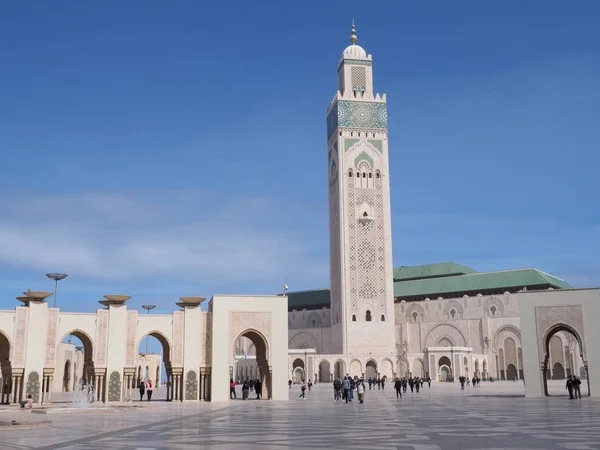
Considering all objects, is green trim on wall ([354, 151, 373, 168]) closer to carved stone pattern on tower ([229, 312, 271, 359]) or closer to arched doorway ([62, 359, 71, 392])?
arched doorway ([62, 359, 71, 392])

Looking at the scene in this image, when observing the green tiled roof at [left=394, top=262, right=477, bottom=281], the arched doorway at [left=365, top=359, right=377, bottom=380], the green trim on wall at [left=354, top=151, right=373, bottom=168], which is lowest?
the arched doorway at [left=365, top=359, right=377, bottom=380]

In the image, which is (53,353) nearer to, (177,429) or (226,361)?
(226,361)

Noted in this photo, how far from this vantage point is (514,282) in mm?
51000

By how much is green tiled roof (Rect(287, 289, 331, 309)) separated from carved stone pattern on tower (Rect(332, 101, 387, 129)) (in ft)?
49.6

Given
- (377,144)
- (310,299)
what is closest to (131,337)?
(377,144)

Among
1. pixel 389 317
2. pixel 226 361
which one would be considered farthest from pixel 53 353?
pixel 389 317

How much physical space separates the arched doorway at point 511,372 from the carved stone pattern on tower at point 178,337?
33.0m

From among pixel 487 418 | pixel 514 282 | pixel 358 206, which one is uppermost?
pixel 358 206

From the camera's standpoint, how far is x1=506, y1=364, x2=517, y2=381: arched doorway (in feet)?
159

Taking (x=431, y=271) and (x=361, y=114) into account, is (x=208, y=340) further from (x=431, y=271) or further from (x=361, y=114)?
(x=431, y=271)

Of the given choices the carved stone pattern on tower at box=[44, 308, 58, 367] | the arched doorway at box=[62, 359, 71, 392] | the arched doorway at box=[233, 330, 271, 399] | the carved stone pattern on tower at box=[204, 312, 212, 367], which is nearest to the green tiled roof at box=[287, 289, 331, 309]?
the arched doorway at box=[62, 359, 71, 392]

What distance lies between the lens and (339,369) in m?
47.8

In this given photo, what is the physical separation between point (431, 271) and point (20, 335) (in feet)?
137

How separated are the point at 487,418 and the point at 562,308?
10493 mm
